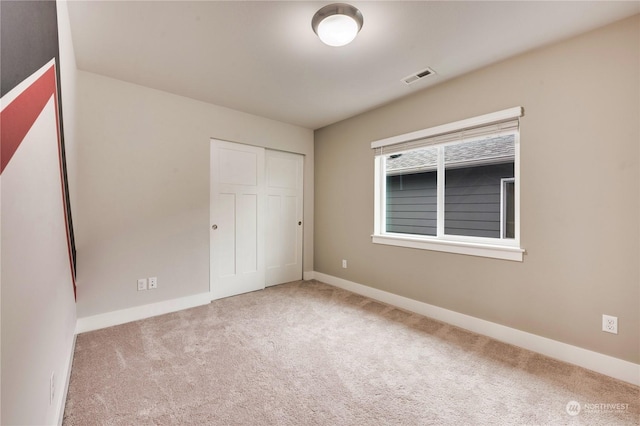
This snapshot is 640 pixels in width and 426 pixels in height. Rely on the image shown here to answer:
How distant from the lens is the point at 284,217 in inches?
170

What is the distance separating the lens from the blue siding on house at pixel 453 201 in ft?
8.96

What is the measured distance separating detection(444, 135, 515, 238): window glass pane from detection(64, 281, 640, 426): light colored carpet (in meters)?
1.06

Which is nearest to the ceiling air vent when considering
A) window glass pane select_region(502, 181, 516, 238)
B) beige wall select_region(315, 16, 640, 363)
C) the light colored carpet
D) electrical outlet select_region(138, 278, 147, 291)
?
beige wall select_region(315, 16, 640, 363)

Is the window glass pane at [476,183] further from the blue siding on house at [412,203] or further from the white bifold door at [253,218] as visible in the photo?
the white bifold door at [253,218]

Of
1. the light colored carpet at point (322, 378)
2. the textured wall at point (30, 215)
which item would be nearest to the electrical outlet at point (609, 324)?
the light colored carpet at point (322, 378)

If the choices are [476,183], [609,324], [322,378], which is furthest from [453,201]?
[322,378]

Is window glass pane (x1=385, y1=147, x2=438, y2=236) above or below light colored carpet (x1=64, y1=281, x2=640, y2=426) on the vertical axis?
above

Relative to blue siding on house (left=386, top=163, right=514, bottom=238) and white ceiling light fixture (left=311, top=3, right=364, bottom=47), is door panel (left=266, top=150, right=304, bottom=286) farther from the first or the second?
white ceiling light fixture (left=311, top=3, right=364, bottom=47)

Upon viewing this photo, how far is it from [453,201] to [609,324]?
1.52 metres

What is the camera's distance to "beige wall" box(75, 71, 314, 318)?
2.69m

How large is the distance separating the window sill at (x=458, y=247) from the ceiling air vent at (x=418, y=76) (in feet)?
5.51

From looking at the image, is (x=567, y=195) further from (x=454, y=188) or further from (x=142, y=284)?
(x=142, y=284)

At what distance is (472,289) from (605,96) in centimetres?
182

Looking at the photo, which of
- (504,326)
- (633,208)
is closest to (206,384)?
(504,326)
